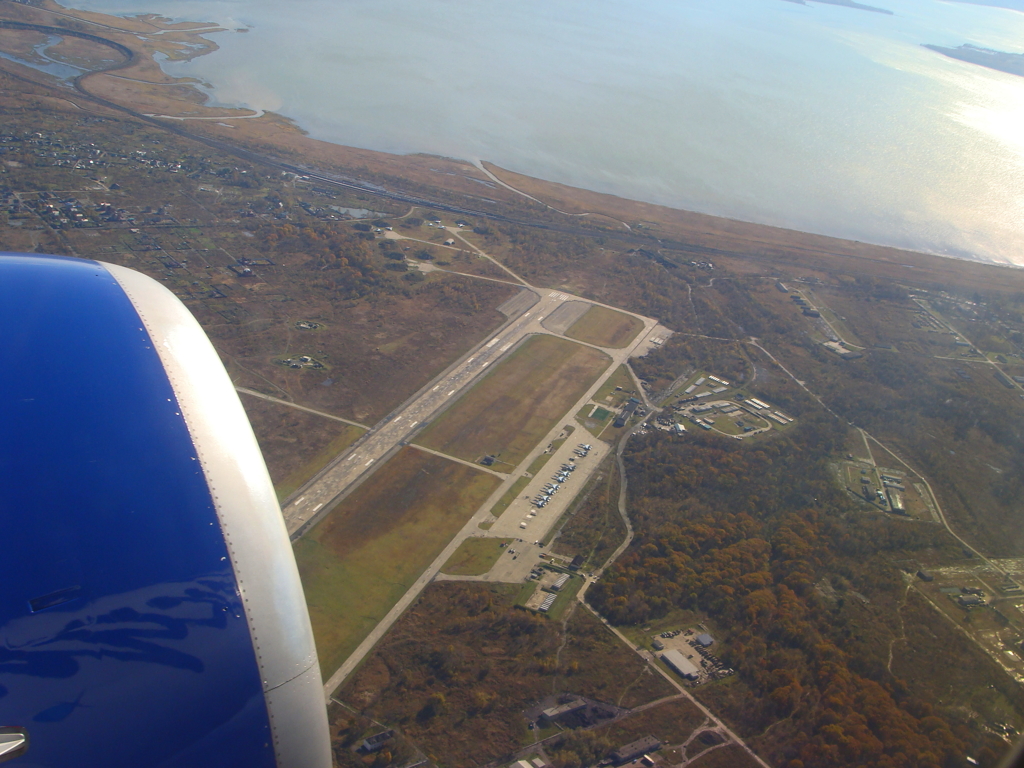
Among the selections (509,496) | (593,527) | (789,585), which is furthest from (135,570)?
(789,585)

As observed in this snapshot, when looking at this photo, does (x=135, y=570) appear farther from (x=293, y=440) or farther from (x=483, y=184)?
(x=483, y=184)

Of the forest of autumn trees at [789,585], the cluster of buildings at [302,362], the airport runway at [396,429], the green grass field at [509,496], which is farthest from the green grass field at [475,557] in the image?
the cluster of buildings at [302,362]

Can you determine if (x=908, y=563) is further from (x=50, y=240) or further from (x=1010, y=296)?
(x=50, y=240)

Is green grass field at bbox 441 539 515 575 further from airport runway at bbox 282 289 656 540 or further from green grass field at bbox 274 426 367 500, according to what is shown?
green grass field at bbox 274 426 367 500

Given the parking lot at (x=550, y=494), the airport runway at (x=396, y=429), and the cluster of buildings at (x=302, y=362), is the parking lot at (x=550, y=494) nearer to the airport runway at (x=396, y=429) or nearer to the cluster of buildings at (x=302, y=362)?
the airport runway at (x=396, y=429)

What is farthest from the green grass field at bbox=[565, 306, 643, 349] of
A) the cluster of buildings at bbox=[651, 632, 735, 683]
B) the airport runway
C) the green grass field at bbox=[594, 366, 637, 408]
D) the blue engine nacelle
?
the blue engine nacelle
